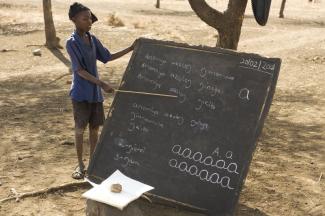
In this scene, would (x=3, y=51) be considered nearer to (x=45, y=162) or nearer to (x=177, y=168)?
(x=45, y=162)

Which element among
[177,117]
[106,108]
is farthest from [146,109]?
[106,108]

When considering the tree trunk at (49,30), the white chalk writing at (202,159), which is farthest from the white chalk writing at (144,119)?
the tree trunk at (49,30)

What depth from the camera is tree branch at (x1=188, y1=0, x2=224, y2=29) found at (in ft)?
23.6

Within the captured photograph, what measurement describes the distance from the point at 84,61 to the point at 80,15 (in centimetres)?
48

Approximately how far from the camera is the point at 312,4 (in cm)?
3744

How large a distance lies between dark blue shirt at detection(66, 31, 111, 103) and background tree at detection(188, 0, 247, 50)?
2266 mm

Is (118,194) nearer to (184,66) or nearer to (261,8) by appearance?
(184,66)

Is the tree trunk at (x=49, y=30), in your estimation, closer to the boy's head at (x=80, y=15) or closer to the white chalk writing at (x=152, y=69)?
the boy's head at (x=80, y=15)

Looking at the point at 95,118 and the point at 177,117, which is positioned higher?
the point at 177,117

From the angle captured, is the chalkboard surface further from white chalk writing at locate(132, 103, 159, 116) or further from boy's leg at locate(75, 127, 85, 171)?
boy's leg at locate(75, 127, 85, 171)

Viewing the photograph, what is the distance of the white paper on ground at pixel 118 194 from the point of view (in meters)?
4.09

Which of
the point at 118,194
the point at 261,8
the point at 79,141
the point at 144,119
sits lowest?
the point at 79,141

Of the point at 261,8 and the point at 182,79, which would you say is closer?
the point at 182,79

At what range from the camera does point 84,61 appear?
5.25 metres
